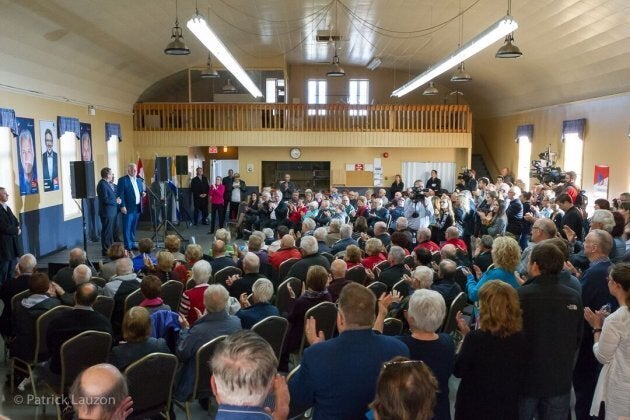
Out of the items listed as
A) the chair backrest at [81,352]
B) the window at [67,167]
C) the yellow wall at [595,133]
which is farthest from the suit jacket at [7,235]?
the yellow wall at [595,133]

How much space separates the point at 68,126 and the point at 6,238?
4247 millimetres

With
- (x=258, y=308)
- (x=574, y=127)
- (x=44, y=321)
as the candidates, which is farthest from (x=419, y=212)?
(x=44, y=321)

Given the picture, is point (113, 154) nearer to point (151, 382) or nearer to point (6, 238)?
point (6, 238)

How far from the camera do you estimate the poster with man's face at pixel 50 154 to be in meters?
11.0

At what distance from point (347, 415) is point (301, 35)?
13302mm

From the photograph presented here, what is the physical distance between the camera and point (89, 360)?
3842 millimetres

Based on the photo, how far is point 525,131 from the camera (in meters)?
15.5

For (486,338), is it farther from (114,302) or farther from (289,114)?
(289,114)

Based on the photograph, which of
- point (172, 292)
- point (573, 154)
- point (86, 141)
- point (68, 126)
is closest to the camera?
point (172, 292)

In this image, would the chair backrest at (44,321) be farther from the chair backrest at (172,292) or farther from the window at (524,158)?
the window at (524,158)

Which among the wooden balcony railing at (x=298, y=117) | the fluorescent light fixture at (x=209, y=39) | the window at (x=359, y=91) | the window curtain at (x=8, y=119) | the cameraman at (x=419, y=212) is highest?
the window at (x=359, y=91)

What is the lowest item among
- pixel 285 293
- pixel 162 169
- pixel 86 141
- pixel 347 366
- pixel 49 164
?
pixel 285 293

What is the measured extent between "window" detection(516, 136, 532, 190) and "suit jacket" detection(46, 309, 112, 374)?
14.3 metres

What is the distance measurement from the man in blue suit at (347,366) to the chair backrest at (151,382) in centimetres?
131
